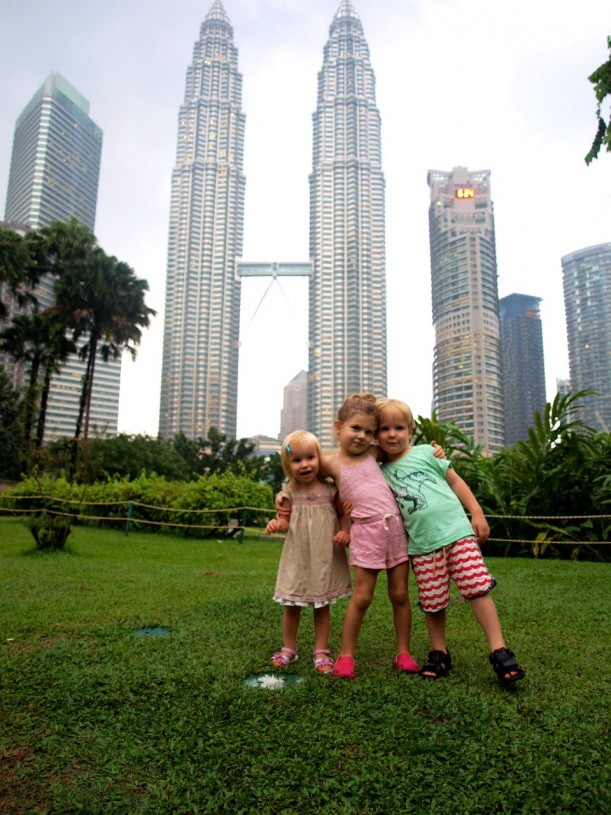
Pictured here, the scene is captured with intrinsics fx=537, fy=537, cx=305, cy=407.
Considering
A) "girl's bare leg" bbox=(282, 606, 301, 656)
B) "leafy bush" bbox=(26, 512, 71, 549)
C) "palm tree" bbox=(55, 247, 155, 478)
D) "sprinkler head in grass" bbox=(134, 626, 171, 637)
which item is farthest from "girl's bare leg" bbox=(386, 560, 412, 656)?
"palm tree" bbox=(55, 247, 155, 478)

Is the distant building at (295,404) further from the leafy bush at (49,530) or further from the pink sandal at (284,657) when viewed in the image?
the pink sandal at (284,657)

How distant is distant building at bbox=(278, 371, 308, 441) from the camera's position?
231 ft

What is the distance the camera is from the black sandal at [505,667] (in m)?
2.01

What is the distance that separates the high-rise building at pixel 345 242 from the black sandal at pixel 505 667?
183 ft

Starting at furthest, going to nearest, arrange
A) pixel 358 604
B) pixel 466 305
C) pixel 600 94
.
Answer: pixel 466 305 < pixel 600 94 < pixel 358 604

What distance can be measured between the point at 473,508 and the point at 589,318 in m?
25.1

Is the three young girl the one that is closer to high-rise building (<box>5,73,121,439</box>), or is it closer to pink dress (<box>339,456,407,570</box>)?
pink dress (<box>339,456,407,570</box>)

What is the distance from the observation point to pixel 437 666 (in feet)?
7.30

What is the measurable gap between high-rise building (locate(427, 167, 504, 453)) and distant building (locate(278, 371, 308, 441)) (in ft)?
75.4

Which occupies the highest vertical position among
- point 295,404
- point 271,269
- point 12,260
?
point 271,269

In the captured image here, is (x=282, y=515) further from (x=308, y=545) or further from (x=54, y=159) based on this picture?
(x=54, y=159)

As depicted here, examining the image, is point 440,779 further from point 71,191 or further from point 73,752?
point 71,191

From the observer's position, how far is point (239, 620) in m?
3.22

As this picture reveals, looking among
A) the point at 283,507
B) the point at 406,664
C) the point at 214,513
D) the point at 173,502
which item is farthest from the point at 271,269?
the point at 406,664
